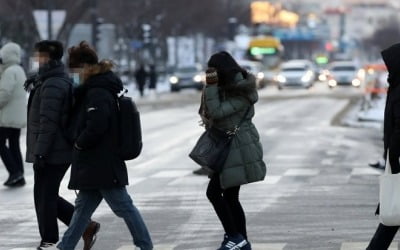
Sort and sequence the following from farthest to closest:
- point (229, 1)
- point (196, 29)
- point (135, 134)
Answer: point (229, 1), point (196, 29), point (135, 134)

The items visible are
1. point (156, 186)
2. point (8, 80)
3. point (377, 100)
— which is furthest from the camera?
point (377, 100)

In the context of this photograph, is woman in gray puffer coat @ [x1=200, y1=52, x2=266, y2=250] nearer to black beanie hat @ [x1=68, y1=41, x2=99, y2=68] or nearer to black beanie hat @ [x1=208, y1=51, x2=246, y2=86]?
black beanie hat @ [x1=208, y1=51, x2=246, y2=86]

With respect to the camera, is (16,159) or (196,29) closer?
(16,159)

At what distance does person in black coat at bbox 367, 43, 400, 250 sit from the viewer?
9484 millimetres

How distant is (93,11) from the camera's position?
47938 millimetres

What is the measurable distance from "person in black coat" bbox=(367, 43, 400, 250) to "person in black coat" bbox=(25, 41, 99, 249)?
234 cm

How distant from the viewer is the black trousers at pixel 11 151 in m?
16.8

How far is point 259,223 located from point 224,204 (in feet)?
8.72

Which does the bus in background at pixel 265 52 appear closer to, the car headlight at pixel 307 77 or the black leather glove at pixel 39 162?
the car headlight at pixel 307 77

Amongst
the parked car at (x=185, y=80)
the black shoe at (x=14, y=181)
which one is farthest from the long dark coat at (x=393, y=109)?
the parked car at (x=185, y=80)

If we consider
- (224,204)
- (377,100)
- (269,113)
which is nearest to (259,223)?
(224,204)

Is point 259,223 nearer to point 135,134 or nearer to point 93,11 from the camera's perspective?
point 135,134

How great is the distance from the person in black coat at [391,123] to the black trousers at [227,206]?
1188 millimetres

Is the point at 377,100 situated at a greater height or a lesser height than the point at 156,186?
lesser
